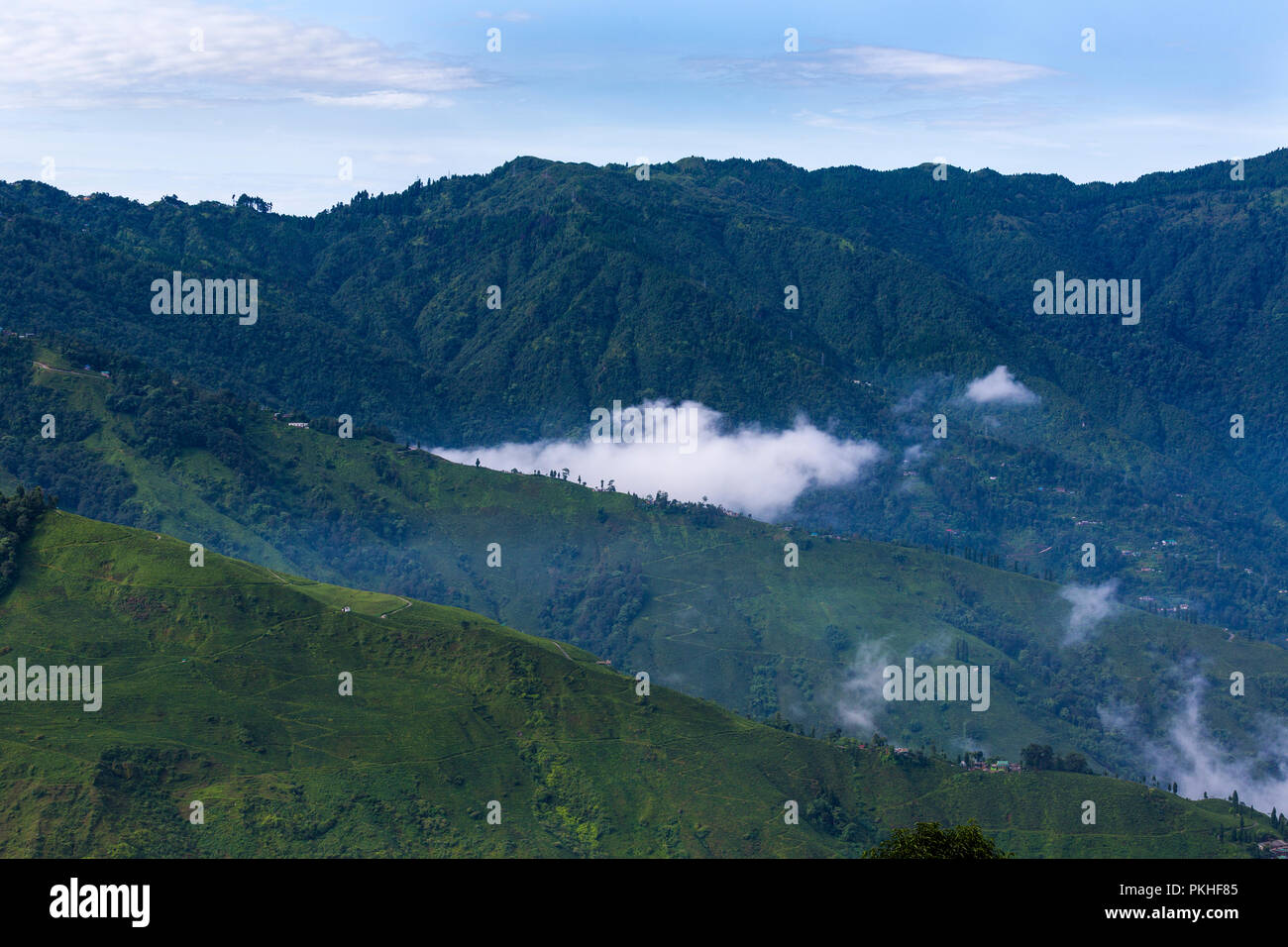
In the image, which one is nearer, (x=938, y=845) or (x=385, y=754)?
(x=938, y=845)

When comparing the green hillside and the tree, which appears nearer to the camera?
the tree

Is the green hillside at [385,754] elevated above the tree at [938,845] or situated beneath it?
situated beneath

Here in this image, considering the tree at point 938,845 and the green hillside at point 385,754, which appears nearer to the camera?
the tree at point 938,845

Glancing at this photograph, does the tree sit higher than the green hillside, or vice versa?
the tree

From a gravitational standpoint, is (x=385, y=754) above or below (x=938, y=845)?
below
